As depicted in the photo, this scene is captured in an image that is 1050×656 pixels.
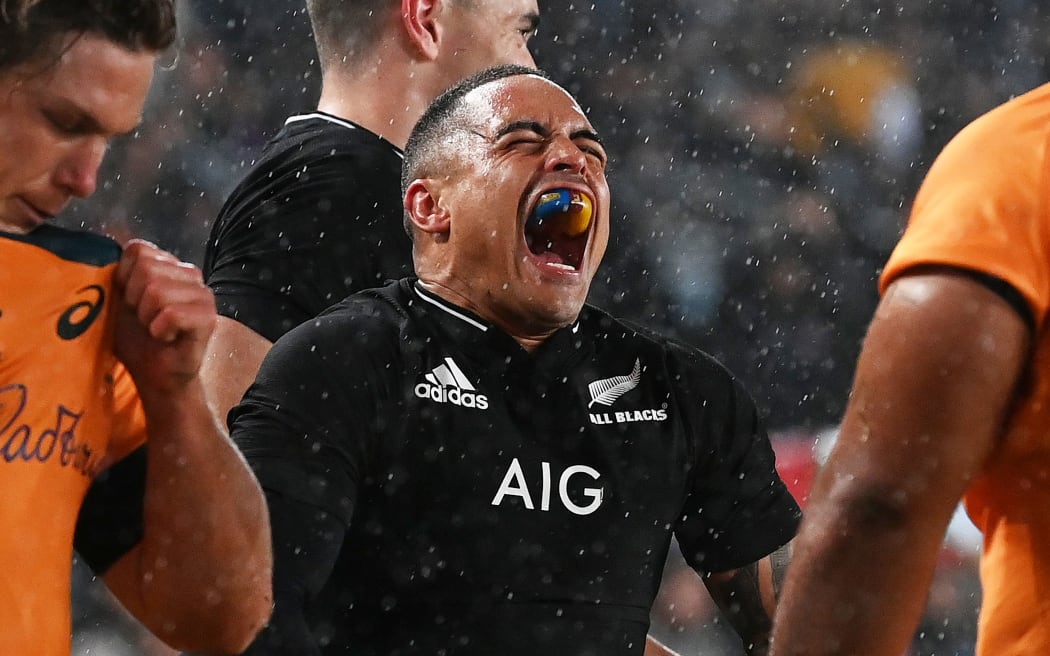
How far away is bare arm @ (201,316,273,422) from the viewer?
8.22 feet

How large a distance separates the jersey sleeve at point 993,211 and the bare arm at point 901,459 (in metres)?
0.02

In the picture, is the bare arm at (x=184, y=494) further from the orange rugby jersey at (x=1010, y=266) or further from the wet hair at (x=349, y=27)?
the wet hair at (x=349, y=27)

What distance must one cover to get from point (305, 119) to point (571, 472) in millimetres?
1048

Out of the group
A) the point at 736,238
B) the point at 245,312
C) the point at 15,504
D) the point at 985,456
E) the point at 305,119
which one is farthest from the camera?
the point at 736,238

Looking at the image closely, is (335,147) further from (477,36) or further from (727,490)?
(727,490)

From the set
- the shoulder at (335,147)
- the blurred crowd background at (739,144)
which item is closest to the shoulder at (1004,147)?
the shoulder at (335,147)

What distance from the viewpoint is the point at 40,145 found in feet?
4.90

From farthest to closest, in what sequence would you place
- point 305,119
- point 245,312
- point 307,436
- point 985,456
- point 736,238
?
point 736,238 < point 305,119 < point 245,312 < point 307,436 < point 985,456

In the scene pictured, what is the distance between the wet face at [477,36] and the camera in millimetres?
3078

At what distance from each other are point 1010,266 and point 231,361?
1.69 meters

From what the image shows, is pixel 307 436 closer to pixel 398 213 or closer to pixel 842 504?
pixel 398 213

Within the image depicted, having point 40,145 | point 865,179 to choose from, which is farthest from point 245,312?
point 865,179

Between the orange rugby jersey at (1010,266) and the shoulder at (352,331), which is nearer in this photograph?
the orange rugby jersey at (1010,266)

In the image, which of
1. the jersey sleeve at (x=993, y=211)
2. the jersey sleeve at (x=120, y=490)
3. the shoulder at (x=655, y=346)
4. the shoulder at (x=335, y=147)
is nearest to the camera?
the jersey sleeve at (x=993, y=211)
